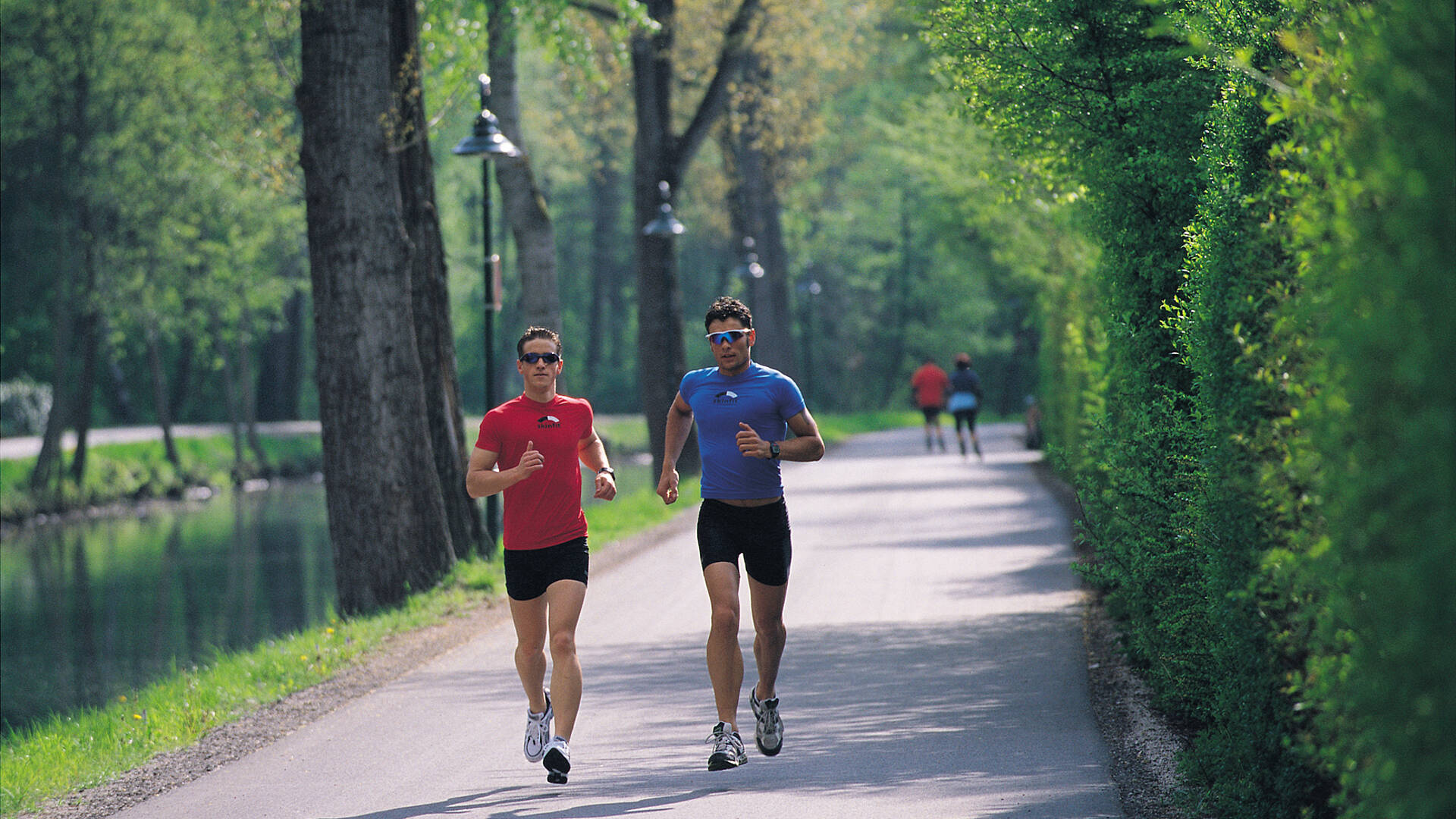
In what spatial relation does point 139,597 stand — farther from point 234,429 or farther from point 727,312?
point 234,429

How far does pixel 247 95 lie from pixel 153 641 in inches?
247

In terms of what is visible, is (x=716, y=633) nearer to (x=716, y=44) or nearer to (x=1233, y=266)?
(x=1233, y=266)

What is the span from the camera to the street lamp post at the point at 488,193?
50.5ft

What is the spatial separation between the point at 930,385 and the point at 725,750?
26029mm

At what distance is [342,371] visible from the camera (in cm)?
1327

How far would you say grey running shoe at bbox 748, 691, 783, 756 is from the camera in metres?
7.57

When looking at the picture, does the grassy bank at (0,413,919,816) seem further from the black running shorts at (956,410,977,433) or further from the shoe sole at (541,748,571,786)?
the black running shorts at (956,410,977,433)

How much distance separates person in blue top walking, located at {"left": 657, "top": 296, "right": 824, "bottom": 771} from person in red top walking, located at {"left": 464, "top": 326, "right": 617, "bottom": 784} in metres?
0.46

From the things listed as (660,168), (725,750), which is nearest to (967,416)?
(660,168)

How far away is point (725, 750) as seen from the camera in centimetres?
733

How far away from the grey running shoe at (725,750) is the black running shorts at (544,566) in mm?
914

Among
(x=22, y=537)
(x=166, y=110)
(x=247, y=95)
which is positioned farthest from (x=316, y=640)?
(x=166, y=110)

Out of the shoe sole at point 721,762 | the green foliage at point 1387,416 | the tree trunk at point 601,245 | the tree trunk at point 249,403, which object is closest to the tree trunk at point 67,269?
the tree trunk at point 249,403

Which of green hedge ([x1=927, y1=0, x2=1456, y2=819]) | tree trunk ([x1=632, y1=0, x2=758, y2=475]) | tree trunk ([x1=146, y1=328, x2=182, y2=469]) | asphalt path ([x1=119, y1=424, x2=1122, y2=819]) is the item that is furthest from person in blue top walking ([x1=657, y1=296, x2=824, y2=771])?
tree trunk ([x1=146, y1=328, x2=182, y2=469])
